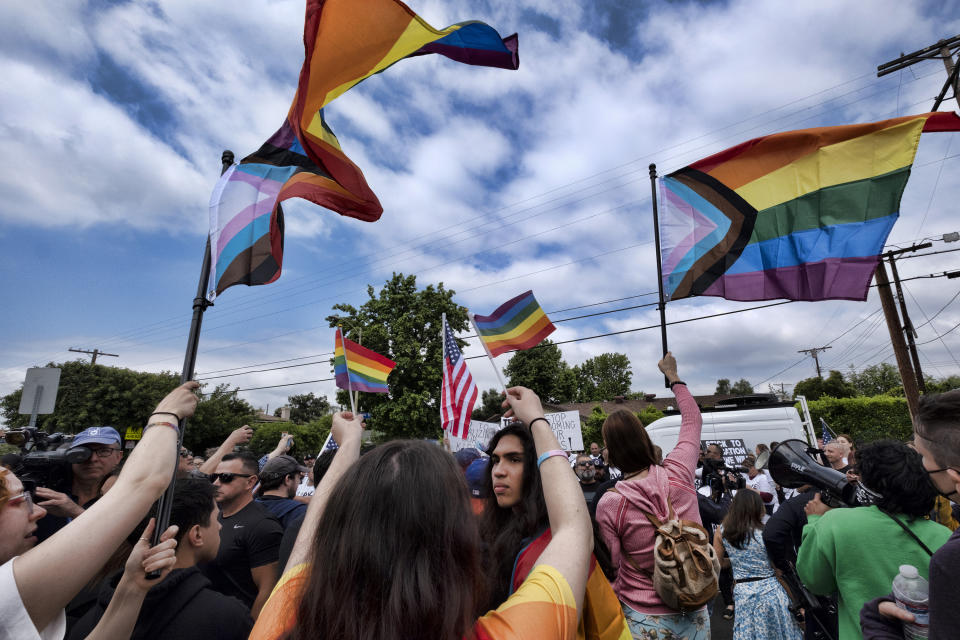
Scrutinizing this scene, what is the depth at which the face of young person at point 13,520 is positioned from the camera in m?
1.70

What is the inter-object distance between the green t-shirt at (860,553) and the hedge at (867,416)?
75.9ft

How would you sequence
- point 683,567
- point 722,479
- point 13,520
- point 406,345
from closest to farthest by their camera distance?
point 13,520
point 683,567
point 722,479
point 406,345

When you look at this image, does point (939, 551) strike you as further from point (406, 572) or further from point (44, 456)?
point (44, 456)

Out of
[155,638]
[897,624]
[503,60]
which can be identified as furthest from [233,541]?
[503,60]

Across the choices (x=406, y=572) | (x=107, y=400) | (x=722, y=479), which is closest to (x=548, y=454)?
(x=406, y=572)

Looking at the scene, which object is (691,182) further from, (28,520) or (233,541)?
(28,520)

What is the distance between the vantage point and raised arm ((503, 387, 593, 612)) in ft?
4.14

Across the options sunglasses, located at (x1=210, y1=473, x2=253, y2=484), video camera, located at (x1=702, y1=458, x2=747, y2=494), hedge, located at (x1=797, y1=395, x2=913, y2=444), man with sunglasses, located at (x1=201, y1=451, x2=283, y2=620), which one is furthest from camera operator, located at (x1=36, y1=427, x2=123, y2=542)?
hedge, located at (x1=797, y1=395, x2=913, y2=444)

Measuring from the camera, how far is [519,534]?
80.0 inches

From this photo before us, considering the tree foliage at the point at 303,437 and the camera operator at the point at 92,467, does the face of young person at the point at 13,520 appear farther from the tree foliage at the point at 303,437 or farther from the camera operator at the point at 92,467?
the tree foliage at the point at 303,437

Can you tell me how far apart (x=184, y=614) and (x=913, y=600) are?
106 inches

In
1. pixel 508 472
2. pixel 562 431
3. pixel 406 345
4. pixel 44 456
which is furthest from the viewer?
pixel 406 345

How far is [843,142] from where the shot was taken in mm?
4742

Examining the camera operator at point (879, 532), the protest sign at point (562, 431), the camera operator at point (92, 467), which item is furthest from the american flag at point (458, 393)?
the camera operator at point (879, 532)
